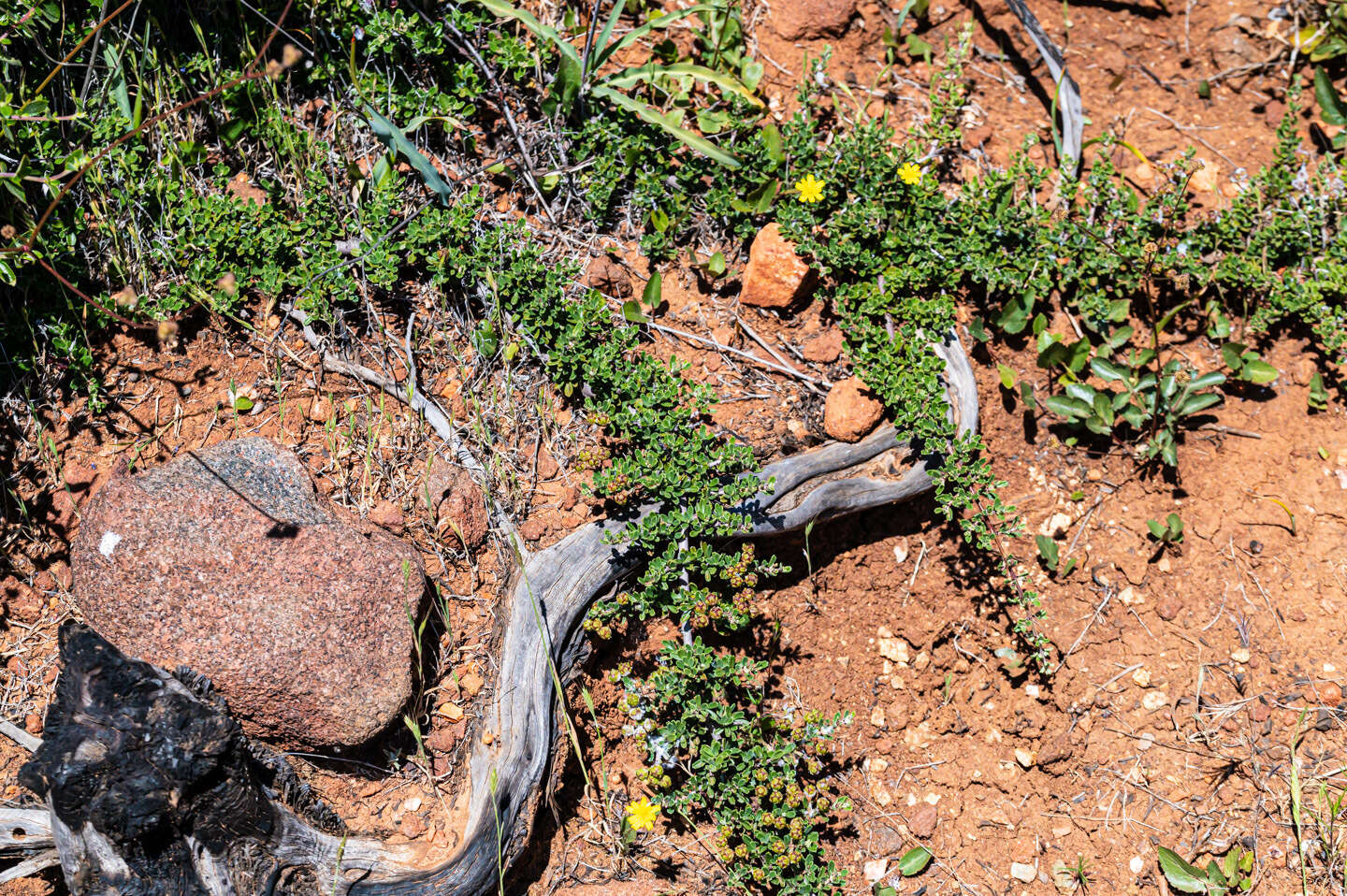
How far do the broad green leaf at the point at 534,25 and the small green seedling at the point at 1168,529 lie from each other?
294 cm

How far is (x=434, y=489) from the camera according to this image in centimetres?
362

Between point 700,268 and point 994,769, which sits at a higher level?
point 700,268

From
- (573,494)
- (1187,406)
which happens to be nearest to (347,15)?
(573,494)

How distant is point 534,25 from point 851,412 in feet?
6.47

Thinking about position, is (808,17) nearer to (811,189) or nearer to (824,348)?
(811,189)

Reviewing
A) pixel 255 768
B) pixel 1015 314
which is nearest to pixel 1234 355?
pixel 1015 314

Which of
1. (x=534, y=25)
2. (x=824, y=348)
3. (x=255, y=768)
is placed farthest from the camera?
(x=824, y=348)

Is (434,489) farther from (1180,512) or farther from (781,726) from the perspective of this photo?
(1180,512)

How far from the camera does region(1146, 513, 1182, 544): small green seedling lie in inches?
149

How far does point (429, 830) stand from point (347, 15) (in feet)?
10.3

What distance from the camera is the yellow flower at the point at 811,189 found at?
12.4 ft

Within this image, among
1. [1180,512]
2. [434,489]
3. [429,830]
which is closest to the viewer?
[429,830]

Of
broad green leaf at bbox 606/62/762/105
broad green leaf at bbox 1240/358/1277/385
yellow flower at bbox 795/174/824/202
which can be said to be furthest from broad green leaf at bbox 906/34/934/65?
broad green leaf at bbox 1240/358/1277/385

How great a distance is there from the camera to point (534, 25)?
3756 mm
